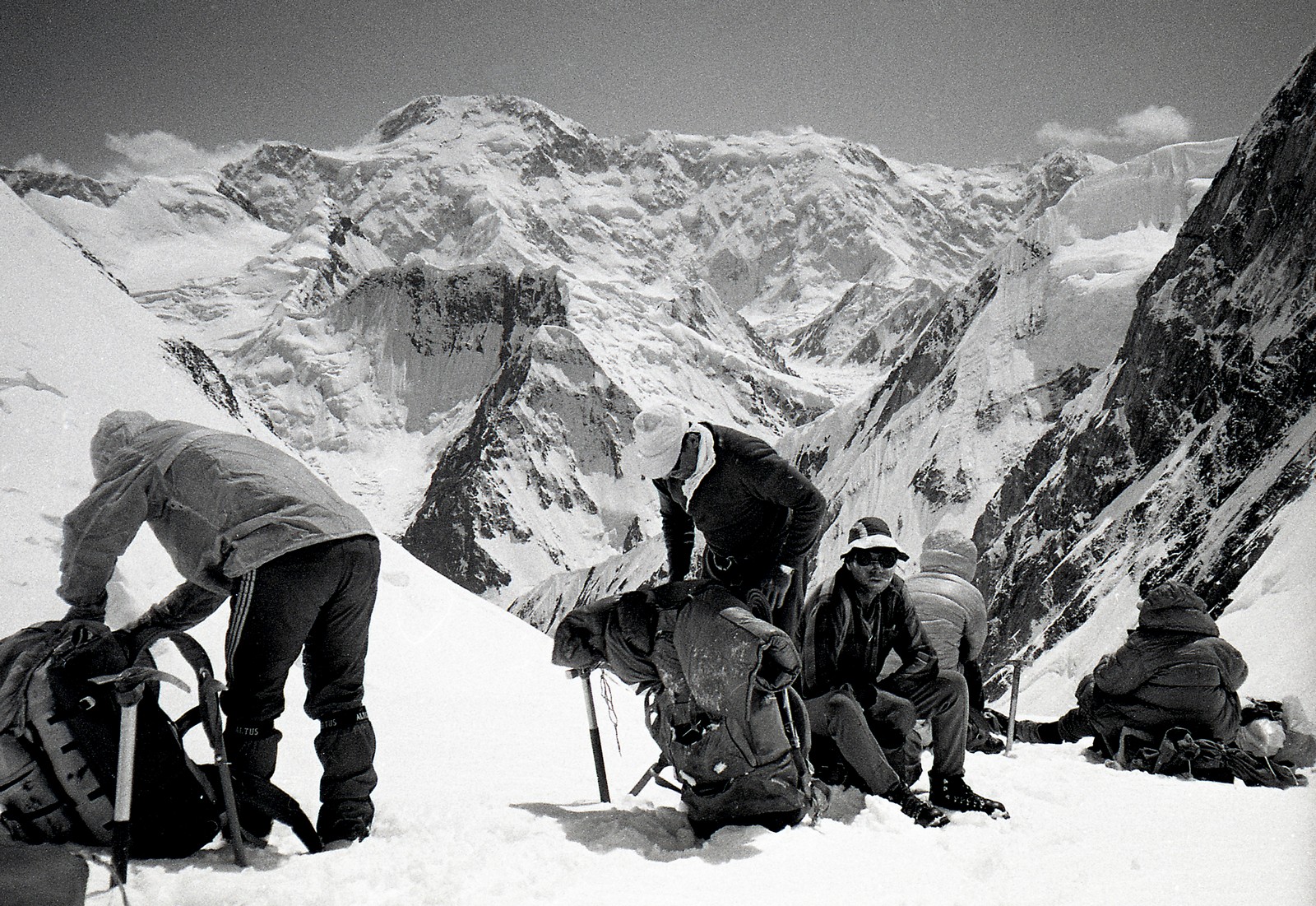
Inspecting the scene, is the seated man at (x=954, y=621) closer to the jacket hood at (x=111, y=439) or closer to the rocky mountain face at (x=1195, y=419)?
the jacket hood at (x=111, y=439)

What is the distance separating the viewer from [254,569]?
3.23m

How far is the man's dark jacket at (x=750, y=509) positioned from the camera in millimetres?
4051

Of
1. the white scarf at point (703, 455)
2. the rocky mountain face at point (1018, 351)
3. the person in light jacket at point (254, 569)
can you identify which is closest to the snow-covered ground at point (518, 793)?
the person in light jacket at point (254, 569)

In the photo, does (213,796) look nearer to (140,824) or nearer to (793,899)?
(140,824)

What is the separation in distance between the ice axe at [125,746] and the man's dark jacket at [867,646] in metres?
2.78

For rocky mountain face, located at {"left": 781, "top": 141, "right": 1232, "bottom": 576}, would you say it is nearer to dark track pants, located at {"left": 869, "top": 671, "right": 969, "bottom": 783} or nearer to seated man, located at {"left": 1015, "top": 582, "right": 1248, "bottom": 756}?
seated man, located at {"left": 1015, "top": 582, "right": 1248, "bottom": 756}

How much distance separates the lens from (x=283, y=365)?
178500 millimetres

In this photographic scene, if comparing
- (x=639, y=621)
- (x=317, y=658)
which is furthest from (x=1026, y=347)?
(x=317, y=658)

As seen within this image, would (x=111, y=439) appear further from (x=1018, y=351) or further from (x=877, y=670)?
(x=1018, y=351)

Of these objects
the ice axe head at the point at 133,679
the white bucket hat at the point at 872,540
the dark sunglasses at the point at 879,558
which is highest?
the white bucket hat at the point at 872,540

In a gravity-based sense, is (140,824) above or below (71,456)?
below

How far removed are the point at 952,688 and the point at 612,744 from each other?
2.41 meters

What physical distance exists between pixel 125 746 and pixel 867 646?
9.94 ft

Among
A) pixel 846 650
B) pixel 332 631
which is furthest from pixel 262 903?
pixel 846 650
